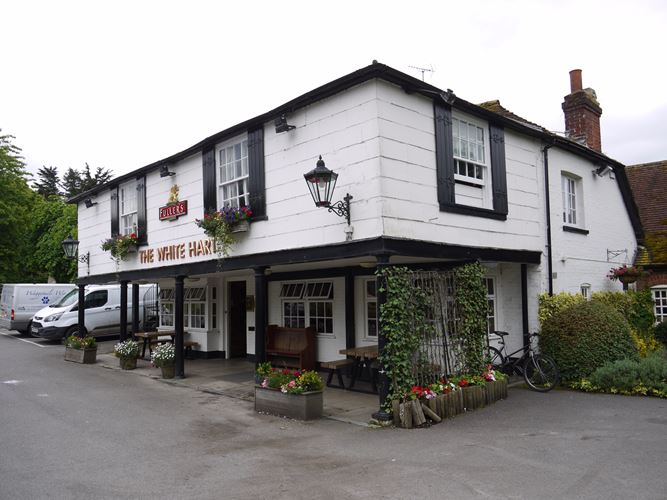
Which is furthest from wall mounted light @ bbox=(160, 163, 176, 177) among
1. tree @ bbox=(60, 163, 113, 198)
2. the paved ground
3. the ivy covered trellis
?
tree @ bbox=(60, 163, 113, 198)

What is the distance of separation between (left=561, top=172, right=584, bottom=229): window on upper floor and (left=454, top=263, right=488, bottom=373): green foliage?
4911 mm

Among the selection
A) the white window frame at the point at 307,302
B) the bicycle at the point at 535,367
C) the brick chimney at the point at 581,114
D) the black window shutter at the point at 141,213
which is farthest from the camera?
the brick chimney at the point at 581,114

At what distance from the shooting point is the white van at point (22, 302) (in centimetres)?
2297

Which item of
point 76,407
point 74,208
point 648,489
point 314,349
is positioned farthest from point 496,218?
point 74,208

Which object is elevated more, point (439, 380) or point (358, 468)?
point (439, 380)

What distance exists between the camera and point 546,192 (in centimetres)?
1223

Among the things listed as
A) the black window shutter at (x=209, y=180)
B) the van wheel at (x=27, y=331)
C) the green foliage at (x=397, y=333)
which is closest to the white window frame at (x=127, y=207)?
the black window shutter at (x=209, y=180)

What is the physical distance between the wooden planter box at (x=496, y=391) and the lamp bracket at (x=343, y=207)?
3.80 meters

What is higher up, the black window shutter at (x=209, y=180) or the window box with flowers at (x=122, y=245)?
the black window shutter at (x=209, y=180)

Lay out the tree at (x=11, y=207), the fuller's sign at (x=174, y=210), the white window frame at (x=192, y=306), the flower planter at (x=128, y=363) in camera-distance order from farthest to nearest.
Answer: the tree at (x=11, y=207) → the white window frame at (x=192, y=306) → the flower planter at (x=128, y=363) → the fuller's sign at (x=174, y=210)

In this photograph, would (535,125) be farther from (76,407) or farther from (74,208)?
(74,208)

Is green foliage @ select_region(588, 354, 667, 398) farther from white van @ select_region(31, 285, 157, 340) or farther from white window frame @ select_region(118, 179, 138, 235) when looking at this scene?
white van @ select_region(31, 285, 157, 340)

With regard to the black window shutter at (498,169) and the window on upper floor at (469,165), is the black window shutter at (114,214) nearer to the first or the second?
the window on upper floor at (469,165)

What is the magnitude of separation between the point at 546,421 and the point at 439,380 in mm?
1670
